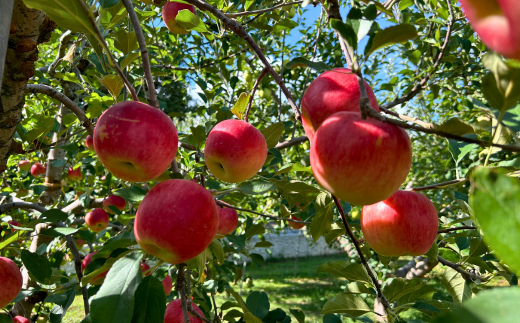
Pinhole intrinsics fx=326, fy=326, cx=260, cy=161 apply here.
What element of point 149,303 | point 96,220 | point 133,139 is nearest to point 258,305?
point 149,303

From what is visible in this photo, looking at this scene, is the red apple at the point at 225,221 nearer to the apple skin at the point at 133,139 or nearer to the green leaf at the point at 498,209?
the apple skin at the point at 133,139

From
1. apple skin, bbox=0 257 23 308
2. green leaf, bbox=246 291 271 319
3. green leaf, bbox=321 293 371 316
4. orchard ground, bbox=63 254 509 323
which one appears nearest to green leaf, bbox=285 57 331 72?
green leaf, bbox=321 293 371 316

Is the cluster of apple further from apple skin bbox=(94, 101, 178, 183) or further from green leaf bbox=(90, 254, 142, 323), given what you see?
green leaf bbox=(90, 254, 142, 323)

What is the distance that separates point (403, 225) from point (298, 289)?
21.8 ft

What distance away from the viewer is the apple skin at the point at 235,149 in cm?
102

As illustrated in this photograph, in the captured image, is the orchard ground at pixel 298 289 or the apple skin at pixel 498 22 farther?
the orchard ground at pixel 298 289

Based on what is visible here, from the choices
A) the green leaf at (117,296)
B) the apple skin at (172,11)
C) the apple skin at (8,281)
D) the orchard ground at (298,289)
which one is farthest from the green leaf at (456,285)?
the orchard ground at (298,289)

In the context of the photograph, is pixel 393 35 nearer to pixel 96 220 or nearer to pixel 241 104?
pixel 241 104

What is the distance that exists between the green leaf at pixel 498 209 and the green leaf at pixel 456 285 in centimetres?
101

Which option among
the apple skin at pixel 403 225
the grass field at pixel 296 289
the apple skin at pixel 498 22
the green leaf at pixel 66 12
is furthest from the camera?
the grass field at pixel 296 289

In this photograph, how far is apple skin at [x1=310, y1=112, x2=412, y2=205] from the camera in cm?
61

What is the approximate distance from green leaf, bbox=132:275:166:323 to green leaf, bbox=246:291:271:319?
0.65 metres

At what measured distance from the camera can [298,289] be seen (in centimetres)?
706

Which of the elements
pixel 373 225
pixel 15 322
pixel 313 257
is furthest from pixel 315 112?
pixel 313 257
